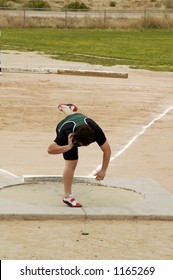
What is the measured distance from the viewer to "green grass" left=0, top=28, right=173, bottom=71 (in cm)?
3747

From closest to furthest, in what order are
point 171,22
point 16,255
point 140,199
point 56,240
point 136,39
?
1. point 16,255
2. point 56,240
3. point 140,199
4. point 136,39
5. point 171,22

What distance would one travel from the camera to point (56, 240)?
9.21m

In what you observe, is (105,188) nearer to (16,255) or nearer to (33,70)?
(16,255)

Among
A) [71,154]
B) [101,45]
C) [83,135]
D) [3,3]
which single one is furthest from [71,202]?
[3,3]

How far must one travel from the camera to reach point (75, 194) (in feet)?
37.3

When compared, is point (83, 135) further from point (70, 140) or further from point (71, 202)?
point (71, 202)

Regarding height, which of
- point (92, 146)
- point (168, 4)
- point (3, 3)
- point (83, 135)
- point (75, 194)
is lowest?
point (168, 4)

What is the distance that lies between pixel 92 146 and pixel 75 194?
4.64 meters

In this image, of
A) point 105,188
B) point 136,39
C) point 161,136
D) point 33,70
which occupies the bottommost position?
point 136,39

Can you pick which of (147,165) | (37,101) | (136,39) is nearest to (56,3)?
(136,39)

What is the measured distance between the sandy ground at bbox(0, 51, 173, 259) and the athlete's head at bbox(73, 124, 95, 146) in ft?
2.89

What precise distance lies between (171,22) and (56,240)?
5567 centimetres

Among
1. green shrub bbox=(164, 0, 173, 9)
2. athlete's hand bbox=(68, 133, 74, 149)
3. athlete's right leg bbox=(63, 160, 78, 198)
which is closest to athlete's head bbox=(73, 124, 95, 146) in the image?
athlete's hand bbox=(68, 133, 74, 149)

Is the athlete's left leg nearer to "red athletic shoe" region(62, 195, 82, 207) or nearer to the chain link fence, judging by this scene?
"red athletic shoe" region(62, 195, 82, 207)
